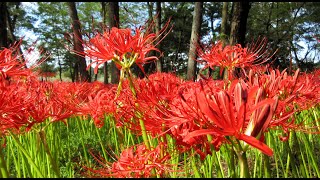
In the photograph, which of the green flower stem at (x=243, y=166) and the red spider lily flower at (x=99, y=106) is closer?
the green flower stem at (x=243, y=166)

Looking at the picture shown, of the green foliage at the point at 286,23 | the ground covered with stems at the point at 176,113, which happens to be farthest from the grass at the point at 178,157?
the green foliage at the point at 286,23

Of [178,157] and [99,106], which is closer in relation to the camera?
[178,157]

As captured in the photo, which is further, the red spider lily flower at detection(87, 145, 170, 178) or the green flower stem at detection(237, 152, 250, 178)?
the red spider lily flower at detection(87, 145, 170, 178)

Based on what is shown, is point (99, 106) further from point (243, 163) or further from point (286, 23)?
point (286, 23)

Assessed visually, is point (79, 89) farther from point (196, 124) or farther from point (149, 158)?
point (196, 124)

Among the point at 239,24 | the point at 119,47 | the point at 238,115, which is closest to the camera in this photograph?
the point at 238,115

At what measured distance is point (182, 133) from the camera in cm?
122

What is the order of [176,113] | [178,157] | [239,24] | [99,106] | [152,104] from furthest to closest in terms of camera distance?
[239,24]
[99,106]
[178,157]
[152,104]
[176,113]

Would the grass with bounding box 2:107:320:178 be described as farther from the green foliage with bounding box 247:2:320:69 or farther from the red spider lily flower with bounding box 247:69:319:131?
the green foliage with bounding box 247:2:320:69

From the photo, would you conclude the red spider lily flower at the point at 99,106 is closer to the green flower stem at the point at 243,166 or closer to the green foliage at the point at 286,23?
the green flower stem at the point at 243,166

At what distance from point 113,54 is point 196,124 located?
82 centimetres

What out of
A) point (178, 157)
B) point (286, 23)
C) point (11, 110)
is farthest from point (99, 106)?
point (286, 23)

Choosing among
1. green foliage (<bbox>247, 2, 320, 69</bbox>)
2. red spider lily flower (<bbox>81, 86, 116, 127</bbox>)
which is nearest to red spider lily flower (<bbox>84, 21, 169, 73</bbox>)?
red spider lily flower (<bbox>81, 86, 116, 127</bbox>)

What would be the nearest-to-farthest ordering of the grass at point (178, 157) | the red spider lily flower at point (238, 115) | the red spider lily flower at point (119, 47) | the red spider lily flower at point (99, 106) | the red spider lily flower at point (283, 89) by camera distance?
the red spider lily flower at point (238, 115) < the red spider lily flower at point (283, 89) < the grass at point (178, 157) < the red spider lily flower at point (119, 47) < the red spider lily flower at point (99, 106)
